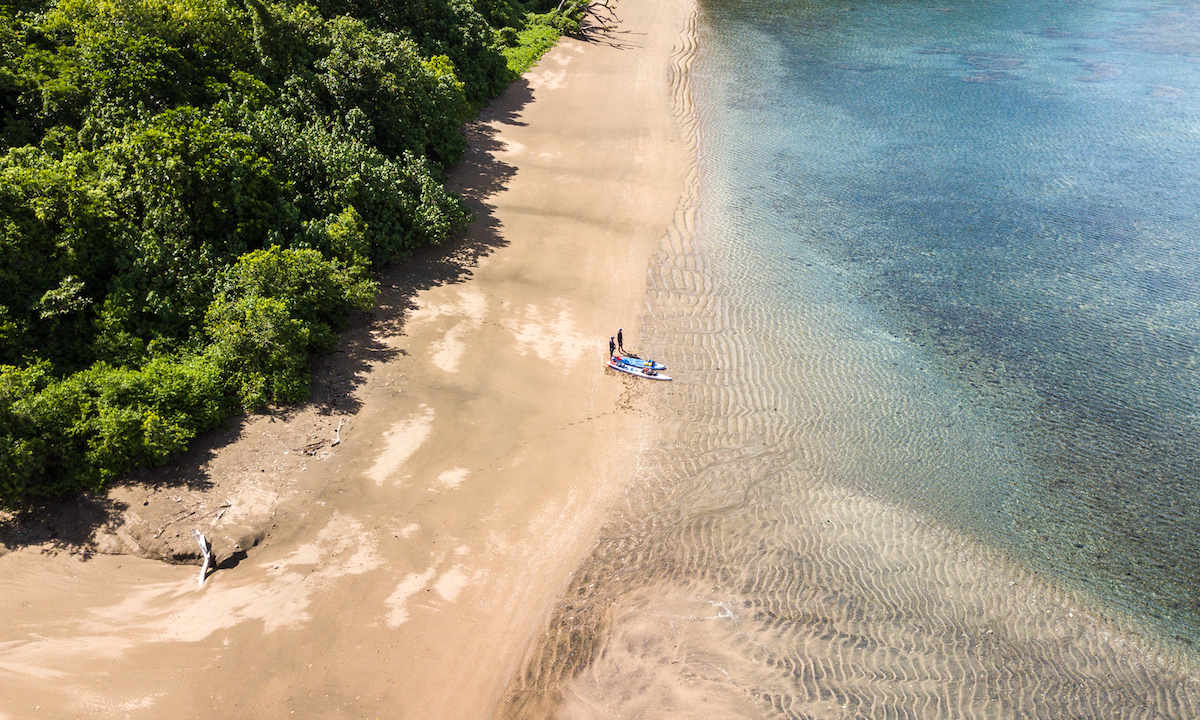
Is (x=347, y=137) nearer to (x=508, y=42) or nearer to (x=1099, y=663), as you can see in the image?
(x=508, y=42)

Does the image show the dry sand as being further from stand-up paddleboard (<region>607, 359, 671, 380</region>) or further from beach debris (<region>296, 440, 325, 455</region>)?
stand-up paddleboard (<region>607, 359, 671, 380</region>)

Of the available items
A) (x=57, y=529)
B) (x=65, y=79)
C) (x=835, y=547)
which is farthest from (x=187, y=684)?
Result: (x=65, y=79)

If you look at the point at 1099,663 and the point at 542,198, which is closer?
the point at 1099,663

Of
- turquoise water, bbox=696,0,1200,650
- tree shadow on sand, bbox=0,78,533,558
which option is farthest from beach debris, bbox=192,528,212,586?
turquoise water, bbox=696,0,1200,650

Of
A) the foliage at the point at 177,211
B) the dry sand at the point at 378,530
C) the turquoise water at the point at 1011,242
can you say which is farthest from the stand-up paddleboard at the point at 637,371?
the foliage at the point at 177,211

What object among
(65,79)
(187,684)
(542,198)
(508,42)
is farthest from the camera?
(508,42)

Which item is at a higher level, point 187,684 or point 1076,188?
point 1076,188

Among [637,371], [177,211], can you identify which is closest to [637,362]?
[637,371]
